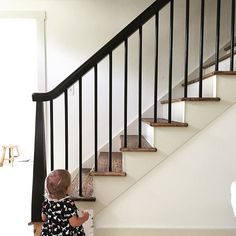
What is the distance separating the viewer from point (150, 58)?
3.55 metres

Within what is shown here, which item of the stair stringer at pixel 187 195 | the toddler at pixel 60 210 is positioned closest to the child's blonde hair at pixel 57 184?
the toddler at pixel 60 210

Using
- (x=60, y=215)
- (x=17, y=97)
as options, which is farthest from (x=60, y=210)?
(x=17, y=97)

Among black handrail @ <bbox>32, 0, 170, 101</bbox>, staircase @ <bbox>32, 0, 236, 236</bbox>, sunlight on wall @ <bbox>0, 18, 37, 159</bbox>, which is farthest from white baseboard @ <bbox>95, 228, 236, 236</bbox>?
sunlight on wall @ <bbox>0, 18, 37, 159</bbox>

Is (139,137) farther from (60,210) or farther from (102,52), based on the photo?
(60,210)

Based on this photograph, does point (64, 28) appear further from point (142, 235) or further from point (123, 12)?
point (142, 235)

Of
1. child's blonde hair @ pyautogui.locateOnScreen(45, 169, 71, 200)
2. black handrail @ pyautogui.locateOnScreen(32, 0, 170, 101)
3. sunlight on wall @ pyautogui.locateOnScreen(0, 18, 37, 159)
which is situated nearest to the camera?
child's blonde hair @ pyautogui.locateOnScreen(45, 169, 71, 200)

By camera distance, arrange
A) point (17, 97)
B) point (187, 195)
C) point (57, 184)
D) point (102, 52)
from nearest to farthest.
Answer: point (57, 184) → point (102, 52) → point (187, 195) → point (17, 97)

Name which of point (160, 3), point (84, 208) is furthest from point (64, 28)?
point (84, 208)

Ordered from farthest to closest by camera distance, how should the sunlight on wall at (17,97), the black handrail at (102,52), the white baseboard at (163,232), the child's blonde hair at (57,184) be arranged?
the sunlight on wall at (17,97)
the white baseboard at (163,232)
the black handrail at (102,52)
the child's blonde hair at (57,184)

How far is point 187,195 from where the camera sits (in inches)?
88.2

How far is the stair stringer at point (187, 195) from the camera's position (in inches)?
87.3

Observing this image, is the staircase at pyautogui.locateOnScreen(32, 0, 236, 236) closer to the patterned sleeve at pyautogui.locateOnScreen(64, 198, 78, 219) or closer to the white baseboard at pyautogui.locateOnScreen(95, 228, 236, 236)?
the white baseboard at pyautogui.locateOnScreen(95, 228, 236, 236)

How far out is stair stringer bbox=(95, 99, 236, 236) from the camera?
2217mm

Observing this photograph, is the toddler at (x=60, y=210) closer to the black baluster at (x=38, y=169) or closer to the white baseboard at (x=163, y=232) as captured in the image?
the black baluster at (x=38, y=169)
